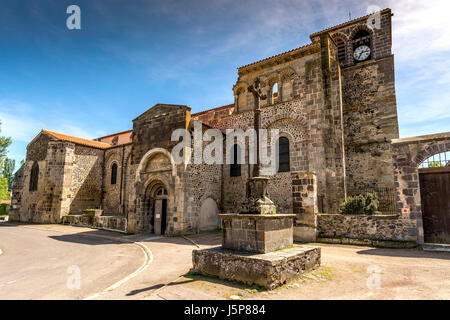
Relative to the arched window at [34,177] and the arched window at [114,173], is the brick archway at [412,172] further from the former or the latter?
the arched window at [34,177]

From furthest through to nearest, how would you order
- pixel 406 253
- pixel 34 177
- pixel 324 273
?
pixel 34 177, pixel 406 253, pixel 324 273

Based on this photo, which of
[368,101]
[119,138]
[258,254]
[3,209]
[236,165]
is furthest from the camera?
[3,209]

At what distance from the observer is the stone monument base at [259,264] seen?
4.70 m

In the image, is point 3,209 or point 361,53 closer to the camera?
point 361,53

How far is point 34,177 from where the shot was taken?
73.2 feet

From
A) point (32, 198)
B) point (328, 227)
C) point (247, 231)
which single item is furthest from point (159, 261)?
point (32, 198)

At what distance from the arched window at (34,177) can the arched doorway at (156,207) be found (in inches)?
536

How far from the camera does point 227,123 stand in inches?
669

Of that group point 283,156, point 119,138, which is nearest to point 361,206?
point 283,156

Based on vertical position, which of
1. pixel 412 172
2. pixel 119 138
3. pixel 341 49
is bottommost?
pixel 412 172

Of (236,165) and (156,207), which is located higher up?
(236,165)

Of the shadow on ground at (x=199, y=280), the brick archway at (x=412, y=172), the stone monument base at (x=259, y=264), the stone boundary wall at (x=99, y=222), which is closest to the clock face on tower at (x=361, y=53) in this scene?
the brick archway at (x=412, y=172)

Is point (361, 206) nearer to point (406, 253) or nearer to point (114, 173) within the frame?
point (406, 253)

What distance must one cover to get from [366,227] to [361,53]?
499 inches
